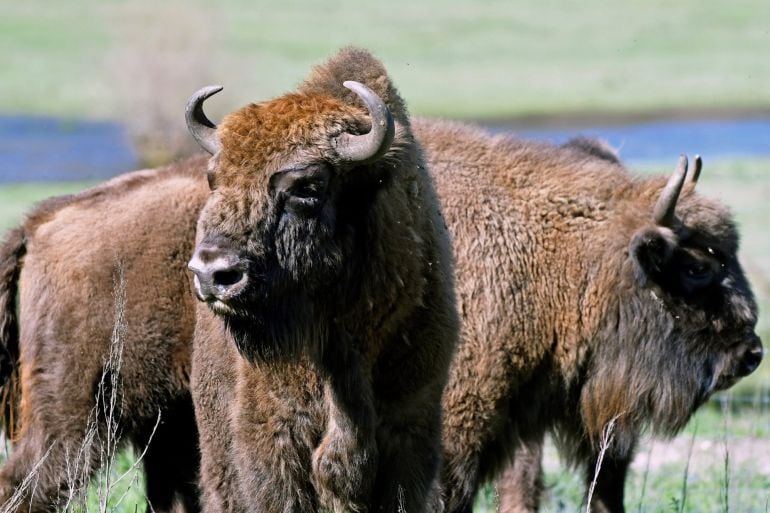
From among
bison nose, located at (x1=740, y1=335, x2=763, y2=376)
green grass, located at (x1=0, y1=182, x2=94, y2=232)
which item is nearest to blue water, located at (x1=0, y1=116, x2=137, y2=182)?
green grass, located at (x1=0, y1=182, x2=94, y2=232)

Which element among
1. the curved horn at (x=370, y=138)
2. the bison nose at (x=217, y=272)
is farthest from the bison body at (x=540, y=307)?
the bison nose at (x=217, y=272)

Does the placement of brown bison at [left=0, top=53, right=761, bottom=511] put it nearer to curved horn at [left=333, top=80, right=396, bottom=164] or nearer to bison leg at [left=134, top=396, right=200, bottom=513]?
bison leg at [left=134, top=396, right=200, bottom=513]

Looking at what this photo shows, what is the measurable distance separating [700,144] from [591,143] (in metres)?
28.5

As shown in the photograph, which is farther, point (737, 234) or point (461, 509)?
point (737, 234)

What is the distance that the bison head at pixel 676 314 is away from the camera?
7363mm

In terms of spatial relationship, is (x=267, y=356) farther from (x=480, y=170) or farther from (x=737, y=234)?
(x=737, y=234)

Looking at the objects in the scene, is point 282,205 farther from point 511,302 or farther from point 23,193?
point 23,193

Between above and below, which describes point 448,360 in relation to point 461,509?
above

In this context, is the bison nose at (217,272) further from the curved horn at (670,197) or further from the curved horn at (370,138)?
the curved horn at (670,197)

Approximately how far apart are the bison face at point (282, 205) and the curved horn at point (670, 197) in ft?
7.40

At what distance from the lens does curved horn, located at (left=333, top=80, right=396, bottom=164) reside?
529cm

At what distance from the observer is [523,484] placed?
817 centimetres

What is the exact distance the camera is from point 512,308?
23.4 feet

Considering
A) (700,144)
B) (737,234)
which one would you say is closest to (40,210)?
(737,234)
